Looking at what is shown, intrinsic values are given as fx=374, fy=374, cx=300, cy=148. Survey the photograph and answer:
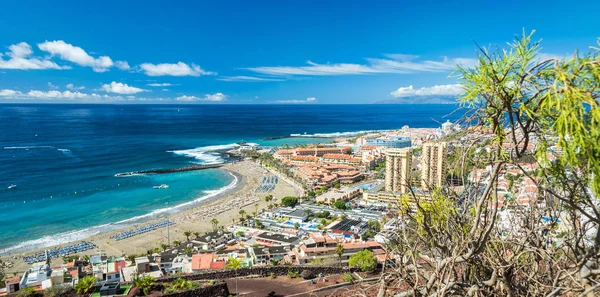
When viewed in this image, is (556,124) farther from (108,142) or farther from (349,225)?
(108,142)

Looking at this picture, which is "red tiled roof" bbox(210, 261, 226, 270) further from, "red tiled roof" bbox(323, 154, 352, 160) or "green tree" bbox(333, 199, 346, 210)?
"red tiled roof" bbox(323, 154, 352, 160)

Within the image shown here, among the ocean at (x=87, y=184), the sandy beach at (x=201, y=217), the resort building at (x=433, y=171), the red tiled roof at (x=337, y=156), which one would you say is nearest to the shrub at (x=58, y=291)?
the sandy beach at (x=201, y=217)

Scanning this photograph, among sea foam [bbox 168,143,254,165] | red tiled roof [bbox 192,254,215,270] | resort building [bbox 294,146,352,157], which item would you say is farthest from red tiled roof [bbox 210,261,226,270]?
resort building [bbox 294,146,352,157]

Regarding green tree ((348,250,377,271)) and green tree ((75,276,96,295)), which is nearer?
green tree ((75,276,96,295))

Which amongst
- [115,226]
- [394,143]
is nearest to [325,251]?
[115,226]

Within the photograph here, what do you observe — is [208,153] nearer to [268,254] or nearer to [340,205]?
[340,205]

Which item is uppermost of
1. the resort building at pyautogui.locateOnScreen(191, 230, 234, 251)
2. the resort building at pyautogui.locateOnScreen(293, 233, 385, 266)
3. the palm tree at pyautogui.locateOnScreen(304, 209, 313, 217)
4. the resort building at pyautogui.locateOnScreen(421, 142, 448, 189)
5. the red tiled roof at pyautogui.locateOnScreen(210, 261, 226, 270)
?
the resort building at pyautogui.locateOnScreen(421, 142, 448, 189)

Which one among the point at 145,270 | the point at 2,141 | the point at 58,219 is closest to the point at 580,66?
the point at 145,270
